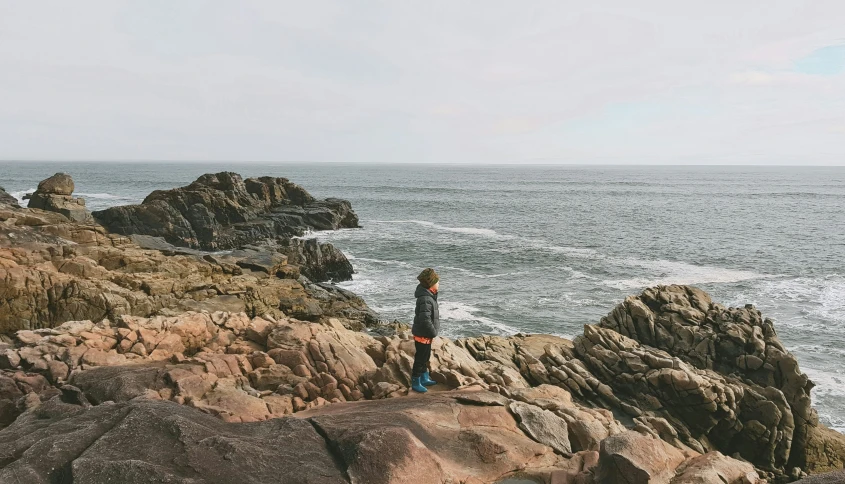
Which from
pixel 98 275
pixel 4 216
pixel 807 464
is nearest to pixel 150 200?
pixel 4 216

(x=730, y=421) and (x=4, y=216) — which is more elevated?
(x=4, y=216)

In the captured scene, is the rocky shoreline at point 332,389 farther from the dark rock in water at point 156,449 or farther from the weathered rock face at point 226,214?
the weathered rock face at point 226,214

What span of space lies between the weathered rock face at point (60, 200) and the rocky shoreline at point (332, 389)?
49.9ft

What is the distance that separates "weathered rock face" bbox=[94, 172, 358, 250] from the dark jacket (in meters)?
43.3

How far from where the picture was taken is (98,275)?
77.1 ft

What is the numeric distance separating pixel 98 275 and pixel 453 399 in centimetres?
2087

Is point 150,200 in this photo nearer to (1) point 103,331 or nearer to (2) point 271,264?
(2) point 271,264

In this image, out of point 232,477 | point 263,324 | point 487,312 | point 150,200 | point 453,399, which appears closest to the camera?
point 232,477

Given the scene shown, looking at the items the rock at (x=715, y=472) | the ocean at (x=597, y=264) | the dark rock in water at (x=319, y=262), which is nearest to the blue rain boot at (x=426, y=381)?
the rock at (x=715, y=472)

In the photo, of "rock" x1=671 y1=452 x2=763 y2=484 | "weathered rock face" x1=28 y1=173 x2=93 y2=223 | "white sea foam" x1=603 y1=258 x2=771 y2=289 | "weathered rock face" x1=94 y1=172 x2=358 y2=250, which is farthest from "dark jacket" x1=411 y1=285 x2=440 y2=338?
"weathered rock face" x1=28 y1=173 x2=93 y2=223

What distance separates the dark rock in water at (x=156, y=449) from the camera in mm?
6332

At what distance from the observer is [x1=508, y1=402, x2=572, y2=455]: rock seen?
30.8ft

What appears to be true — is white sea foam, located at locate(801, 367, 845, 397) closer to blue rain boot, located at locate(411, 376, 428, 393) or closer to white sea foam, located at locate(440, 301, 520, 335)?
white sea foam, located at locate(440, 301, 520, 335)

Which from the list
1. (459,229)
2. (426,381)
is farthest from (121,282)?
(459,229)
